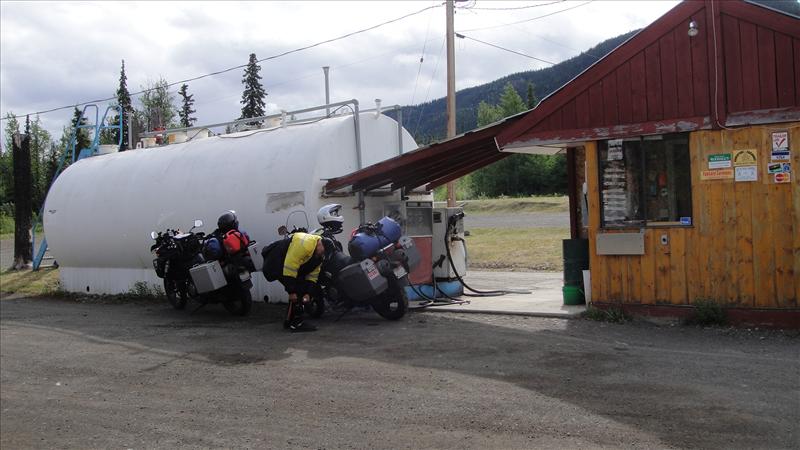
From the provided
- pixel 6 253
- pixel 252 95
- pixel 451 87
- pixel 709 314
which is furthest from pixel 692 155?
pixel 252 95

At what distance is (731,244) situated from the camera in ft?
31.7

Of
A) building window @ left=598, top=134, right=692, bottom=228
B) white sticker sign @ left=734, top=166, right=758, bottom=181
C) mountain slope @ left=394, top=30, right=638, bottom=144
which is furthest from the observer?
mountain slope @ left=394, top=30, right=638, bottom=144

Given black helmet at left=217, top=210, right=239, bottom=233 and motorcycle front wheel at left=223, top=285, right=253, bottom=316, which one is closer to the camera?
motorcycle front wheel at left=223, top=285, right=253, bottom=316

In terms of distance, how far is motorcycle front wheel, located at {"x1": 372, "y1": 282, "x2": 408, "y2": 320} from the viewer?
36.7 ft

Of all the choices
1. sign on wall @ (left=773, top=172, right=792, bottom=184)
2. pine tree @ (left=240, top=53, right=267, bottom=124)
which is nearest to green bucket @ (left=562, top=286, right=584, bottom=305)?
sign on wall @ (left=773, top=172, right=792, bottom=184)

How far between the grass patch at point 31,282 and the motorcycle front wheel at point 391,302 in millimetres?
10083

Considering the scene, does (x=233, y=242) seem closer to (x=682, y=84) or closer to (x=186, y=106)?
(x=682, y=84)

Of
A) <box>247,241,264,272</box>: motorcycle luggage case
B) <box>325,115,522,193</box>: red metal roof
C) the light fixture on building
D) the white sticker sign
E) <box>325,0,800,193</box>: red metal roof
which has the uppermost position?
the light fixture on building

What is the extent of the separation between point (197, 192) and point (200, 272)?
3.22 m

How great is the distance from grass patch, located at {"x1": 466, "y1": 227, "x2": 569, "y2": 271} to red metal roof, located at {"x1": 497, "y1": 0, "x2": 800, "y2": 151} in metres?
7.14

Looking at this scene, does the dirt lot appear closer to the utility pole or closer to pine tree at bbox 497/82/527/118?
the utility pole

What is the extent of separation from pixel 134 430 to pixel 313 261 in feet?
14.4

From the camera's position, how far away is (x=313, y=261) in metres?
10.7

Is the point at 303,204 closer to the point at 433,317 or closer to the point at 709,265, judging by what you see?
the point at 433,317
